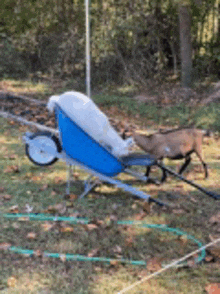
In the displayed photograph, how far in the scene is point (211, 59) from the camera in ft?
40.3

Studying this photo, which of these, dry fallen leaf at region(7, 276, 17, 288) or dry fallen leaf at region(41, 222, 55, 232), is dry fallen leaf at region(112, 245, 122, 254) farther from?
dry fallen leaf at region(7, 276, 17, 288)

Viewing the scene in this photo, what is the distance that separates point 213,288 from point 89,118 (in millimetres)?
2056

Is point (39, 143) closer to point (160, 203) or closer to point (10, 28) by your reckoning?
point (160, 203)

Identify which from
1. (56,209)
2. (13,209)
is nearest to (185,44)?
(56,209)

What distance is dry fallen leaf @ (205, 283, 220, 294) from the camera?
9.36 feet

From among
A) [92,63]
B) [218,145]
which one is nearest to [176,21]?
[92,63]

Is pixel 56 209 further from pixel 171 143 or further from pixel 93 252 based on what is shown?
pixel 171 143

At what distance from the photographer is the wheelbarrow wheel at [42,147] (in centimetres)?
459

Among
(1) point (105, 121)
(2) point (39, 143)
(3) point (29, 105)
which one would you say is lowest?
(3) point (29, 105)

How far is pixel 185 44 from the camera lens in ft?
37.1

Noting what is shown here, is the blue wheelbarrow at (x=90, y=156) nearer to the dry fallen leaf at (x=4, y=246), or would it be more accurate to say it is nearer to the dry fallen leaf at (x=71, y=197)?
the dry fallen leaf at (x=71, y=197)

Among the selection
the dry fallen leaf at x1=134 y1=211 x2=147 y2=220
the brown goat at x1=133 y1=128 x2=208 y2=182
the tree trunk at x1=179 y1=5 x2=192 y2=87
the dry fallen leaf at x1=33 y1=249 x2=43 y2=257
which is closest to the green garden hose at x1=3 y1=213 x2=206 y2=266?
the dry fallen leaf at x1=33 y1=249 x2=43 y2=257

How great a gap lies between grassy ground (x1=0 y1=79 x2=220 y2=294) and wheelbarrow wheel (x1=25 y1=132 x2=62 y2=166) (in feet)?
0.93

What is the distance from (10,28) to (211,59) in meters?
6.33
